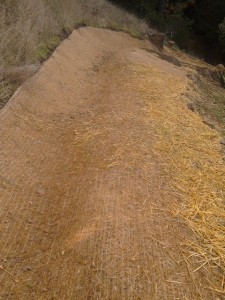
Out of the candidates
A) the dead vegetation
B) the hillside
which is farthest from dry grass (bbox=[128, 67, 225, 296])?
the dead vegetation

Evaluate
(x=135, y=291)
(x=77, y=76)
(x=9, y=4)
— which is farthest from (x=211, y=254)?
(x=9, y=4)

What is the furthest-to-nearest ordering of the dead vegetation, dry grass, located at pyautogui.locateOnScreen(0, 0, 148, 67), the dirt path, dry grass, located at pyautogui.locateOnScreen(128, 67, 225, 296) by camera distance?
dry grass, located at pyautogui.locateOnScreen(0, 0, 148, 67) < the dead vegetation < dry grass, located at pyautogui.locateOnScreen(128, 67, 225, 296) < the dirt path

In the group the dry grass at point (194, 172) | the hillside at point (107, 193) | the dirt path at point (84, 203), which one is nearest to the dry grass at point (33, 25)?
the hillside at point (107, 193)

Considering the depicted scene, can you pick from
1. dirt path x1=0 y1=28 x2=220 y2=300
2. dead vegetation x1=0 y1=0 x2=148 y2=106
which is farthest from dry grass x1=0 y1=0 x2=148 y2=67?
dirt path x1=0 y1=28 x2=220 y2=300

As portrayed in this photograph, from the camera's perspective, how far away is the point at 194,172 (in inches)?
148

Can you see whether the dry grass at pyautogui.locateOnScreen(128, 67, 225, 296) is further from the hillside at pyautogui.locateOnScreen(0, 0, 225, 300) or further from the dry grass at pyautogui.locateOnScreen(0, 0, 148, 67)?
Result: the dry grass at pyautogui.locateOnScreen(0, 0, 148, 67)

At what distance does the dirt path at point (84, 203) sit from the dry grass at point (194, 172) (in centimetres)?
10

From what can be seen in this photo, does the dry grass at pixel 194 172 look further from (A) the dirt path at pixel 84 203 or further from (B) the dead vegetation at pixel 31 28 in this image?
(B) the dead vegetation at pixel 31 28

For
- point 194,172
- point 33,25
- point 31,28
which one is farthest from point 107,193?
point 33,25

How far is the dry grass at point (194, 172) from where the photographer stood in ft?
8.98

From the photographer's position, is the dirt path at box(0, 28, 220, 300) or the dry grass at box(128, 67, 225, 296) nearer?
the dirt path at box(0, 28, 220, 300)

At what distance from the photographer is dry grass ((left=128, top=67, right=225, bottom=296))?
8.98ft

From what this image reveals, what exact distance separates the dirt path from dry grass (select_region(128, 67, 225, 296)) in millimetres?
96

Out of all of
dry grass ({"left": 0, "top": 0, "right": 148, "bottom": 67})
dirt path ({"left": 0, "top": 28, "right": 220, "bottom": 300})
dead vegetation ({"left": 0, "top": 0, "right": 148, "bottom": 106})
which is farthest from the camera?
dry grass ({"left": 0, "top": 0, "right": 148, "bottom": 67})
